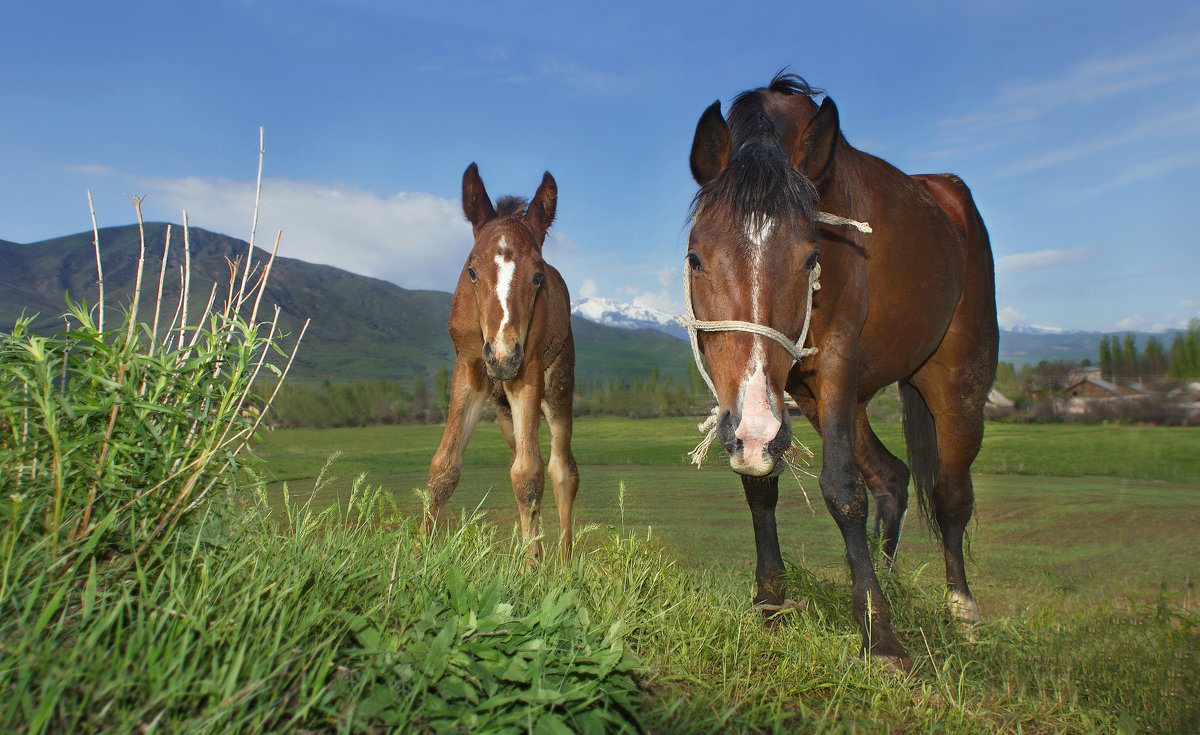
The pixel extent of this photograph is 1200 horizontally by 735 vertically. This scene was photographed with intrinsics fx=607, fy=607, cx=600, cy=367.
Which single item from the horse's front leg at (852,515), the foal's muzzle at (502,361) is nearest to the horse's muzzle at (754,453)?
the horse's front leg at (852,515)

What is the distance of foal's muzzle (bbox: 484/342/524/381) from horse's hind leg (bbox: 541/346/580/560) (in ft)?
4.43

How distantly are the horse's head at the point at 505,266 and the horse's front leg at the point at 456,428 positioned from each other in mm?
410

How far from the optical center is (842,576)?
636 cm

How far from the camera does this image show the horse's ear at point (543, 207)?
19.1ft

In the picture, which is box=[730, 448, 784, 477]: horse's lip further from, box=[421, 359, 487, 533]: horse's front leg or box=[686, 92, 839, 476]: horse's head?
box=[421, 359, 487, 533]: horse's front leg

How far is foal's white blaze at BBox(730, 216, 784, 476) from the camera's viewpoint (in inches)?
115

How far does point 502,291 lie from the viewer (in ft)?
16.2

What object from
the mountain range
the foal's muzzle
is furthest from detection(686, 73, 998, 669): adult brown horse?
the mountain range

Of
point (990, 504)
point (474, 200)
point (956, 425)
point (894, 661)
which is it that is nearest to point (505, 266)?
point (474, 200)

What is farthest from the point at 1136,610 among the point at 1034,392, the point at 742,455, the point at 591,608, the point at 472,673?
the point at 1034,392

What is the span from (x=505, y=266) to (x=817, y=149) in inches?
99.7

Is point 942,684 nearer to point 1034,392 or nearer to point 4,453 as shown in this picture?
point 4,453

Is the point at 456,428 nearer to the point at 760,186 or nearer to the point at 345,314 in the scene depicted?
the point at 760,186

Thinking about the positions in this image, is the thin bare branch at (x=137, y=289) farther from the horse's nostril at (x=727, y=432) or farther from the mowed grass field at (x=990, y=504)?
the horse's nostril at (x=727, y=432)
